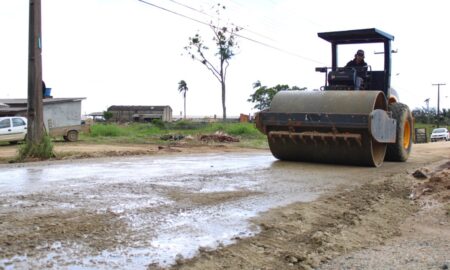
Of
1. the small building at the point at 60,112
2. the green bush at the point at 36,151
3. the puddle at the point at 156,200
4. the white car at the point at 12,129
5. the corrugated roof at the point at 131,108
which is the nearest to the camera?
the puddle at the point at 156,200

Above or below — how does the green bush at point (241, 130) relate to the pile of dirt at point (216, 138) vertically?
above

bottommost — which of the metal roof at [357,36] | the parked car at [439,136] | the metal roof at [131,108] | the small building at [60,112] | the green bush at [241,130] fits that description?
the parked car at [439,136]

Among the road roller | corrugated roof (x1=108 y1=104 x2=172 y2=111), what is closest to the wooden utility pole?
the road roller

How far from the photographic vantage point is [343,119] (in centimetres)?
1022

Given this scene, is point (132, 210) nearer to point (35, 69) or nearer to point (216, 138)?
point (35, 69)

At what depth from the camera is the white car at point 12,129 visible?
23547mm

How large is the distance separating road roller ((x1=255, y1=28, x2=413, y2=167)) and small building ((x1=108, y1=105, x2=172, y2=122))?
90.2 m

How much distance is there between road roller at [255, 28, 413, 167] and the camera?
406 inches

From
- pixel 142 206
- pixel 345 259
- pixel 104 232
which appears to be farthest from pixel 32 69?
pixel 345 259

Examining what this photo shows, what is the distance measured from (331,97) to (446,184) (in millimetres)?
3429

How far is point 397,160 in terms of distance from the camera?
12547mm

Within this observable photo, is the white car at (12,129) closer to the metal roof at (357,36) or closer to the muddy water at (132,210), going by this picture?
the muddy water at (132,210)

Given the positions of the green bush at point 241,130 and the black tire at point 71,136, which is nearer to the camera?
the black tire at point 71,136

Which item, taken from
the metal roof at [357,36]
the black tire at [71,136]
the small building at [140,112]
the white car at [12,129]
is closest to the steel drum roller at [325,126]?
the metal roof at [357,36]
